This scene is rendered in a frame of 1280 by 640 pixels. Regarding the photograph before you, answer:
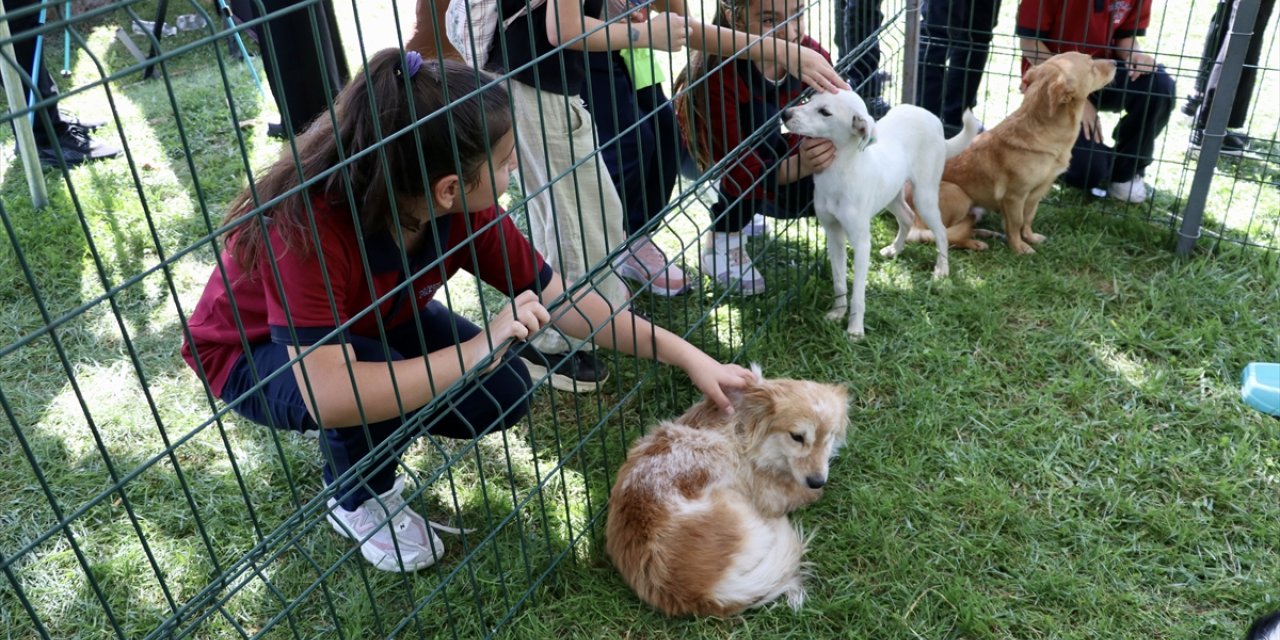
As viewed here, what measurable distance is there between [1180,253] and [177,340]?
14.1ft

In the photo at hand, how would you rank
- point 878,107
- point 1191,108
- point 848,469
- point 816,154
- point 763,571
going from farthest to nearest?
point 1191,108
point 878,107
point 816,154
point 848,469
point 763,571

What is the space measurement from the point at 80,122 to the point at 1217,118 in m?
6.32

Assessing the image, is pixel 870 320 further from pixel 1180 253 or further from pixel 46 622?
pixel 46 622

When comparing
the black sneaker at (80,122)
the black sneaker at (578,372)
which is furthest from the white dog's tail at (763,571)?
the black sneaker at (80,122)

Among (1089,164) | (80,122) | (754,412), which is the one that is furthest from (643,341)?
(80,122)

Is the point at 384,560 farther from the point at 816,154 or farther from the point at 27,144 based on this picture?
the point at 27,144

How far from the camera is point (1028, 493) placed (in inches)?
115

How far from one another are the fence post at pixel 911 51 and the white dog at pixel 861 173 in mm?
461

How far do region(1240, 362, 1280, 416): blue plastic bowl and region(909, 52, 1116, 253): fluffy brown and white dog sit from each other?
1176mm

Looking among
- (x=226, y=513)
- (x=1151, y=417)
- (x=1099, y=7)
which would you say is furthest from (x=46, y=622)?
(x=1099, y=7)

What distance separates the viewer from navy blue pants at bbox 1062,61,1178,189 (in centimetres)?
450

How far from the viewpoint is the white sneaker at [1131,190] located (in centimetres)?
462

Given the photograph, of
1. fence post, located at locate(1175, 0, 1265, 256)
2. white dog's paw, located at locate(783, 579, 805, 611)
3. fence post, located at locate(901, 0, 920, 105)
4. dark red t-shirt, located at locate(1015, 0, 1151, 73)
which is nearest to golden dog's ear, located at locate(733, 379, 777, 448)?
white dog's paw, located at locate(783, 579, 805, 611)

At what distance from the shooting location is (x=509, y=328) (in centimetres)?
217
